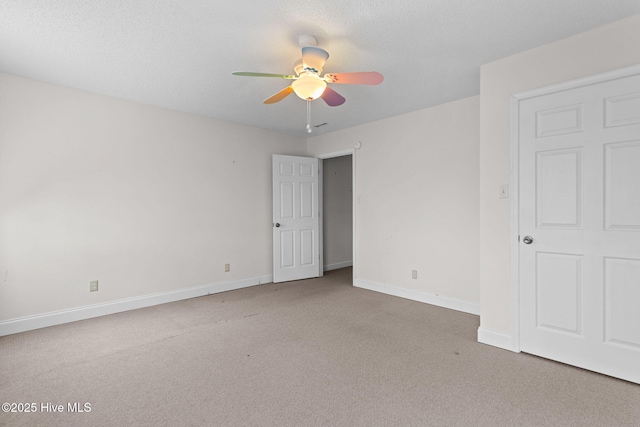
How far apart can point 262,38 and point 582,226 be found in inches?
108

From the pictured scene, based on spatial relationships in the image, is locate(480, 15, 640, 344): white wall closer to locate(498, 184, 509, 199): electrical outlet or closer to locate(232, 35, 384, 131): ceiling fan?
locate(498, 184, 509, 199): electrical outlet

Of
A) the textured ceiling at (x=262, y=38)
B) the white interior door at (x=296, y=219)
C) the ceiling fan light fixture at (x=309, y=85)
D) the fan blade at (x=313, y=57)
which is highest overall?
the textured ceiling at (x=262, y=38)

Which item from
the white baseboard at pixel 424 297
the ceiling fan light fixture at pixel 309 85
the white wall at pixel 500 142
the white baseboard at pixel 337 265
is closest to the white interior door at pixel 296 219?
the white baseboard at pixel 337 265

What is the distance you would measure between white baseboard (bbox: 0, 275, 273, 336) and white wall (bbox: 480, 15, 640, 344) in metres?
3.33

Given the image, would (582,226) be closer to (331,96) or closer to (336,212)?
(331,96)

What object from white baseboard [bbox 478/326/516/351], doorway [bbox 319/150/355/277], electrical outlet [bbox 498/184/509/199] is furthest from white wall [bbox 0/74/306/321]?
electrical outlet [bbox 498/184/509/199]

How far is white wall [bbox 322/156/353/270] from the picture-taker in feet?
19.8

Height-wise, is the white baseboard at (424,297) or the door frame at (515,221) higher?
the door frame at (515,221)

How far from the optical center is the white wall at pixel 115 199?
10.00ft

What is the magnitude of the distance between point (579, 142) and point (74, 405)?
3834 millimetres

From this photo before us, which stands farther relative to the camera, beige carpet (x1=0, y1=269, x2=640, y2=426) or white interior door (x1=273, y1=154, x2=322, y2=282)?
white interior door (x1=273, y1=154, x2=322, y2=282)

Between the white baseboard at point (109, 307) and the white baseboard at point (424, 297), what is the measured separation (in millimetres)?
1789

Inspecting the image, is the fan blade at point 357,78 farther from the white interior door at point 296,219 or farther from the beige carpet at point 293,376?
the white interior door at point 296,219

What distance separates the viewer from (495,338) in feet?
8.83
